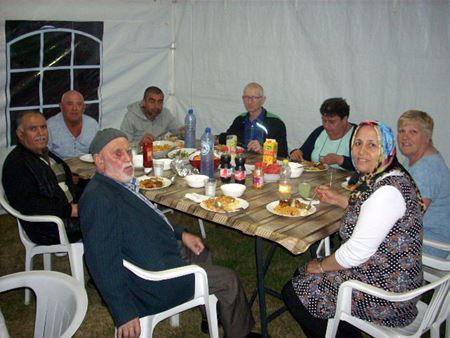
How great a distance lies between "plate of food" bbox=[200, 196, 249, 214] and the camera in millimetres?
2559

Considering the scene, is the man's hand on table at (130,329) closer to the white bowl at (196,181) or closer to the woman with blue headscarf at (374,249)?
the woman with blue headscarf at (374,249)

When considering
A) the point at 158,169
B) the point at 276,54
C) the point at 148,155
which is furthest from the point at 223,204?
the point at 276,54

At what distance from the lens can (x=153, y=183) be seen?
2992 mm

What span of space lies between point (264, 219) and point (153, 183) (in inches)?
36.2

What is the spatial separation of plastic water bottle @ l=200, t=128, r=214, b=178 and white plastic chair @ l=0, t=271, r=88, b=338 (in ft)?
5.19

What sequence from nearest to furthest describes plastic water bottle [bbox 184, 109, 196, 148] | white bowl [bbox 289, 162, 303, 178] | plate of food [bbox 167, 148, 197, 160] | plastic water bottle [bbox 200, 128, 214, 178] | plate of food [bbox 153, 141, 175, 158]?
1. plastic water bottle [bbox 200, 128, 214, 178]
2. white bowl [bbox 289, 162, 303, 178]
3. plate of food [bbox 167, 148, 197, 160]
4. plate of food [bbox 153, 141, 175, 158]
5. plastic water bottle [bbox 184, 109, 196, 148]

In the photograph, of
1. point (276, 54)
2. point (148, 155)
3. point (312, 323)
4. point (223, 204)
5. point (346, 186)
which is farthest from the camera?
point (276, 54)

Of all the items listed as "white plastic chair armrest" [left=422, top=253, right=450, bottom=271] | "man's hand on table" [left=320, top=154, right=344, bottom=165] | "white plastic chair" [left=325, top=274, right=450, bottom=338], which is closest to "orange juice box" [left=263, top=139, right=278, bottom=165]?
"man's hand on table" [left=320, top=154, right=344, bottom=165]

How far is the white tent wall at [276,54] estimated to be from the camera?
13.6ft

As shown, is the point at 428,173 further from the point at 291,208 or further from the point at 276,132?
the point at 276,132

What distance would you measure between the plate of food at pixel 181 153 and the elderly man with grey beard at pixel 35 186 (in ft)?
3.01

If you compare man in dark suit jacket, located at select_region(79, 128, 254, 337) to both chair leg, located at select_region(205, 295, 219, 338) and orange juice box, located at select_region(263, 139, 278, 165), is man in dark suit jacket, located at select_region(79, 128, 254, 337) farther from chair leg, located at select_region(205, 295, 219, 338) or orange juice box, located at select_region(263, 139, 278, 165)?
orange juice box, located at select_region(263, 139, 278, 165)

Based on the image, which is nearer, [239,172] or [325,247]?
[239,172]

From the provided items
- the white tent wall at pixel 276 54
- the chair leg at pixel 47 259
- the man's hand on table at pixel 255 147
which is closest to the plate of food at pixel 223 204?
the man's hand on table at pixel 255 147
